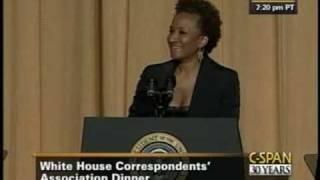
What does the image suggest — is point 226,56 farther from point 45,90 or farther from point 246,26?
point 45,90

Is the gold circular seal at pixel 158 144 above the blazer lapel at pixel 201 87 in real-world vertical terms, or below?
below

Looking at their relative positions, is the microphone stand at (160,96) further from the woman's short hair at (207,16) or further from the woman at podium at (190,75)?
the woman's short hair at (207,16)

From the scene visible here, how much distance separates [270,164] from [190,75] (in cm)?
28

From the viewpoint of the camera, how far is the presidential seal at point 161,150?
2.20 m

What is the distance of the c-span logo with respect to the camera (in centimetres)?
223

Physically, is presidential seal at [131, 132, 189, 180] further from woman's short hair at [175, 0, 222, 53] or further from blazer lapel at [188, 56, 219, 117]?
woman's short hair at [175, 0, 222, 53]

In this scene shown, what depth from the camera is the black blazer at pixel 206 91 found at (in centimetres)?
226

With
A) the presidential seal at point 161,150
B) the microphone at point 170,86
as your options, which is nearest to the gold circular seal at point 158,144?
the presidential seal at point 161,150

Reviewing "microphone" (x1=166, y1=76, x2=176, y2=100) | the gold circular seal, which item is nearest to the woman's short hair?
"microphone" (x1=166, y1=76, x2=176, y2=100)

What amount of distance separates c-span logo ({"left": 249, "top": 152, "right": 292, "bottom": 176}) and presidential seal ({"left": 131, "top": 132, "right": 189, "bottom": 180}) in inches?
6.4

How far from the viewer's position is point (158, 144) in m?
2.22

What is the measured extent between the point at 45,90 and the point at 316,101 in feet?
2.10

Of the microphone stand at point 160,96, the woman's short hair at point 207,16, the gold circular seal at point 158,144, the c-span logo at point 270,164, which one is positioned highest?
the woman's short hair at point 207,16

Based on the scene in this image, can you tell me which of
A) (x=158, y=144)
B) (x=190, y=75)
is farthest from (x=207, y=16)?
(x=158, y=144)
